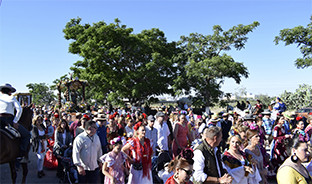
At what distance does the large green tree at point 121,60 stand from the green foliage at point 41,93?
120 feet

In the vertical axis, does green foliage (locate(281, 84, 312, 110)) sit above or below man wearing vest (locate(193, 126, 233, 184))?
above

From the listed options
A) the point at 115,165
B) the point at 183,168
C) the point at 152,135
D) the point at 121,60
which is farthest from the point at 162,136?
the point at 121,60

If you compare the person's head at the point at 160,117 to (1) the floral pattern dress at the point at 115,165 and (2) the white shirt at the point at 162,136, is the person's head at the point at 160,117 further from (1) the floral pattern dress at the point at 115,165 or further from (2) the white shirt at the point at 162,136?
(1) the floral pattern dress at the point at 115,165

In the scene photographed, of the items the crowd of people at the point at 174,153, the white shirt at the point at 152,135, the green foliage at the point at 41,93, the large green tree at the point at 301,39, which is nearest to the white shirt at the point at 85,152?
the crowd of people at the point at 174,153

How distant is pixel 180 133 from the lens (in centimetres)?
742

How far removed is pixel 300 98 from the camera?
2830 cm

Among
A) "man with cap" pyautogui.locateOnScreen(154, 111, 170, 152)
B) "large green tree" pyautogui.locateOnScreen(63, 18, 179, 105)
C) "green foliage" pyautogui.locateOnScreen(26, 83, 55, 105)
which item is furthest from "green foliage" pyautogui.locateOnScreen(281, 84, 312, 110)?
"green foliage" pyautogui.locateOnScreen(26, 83, 55, 105)

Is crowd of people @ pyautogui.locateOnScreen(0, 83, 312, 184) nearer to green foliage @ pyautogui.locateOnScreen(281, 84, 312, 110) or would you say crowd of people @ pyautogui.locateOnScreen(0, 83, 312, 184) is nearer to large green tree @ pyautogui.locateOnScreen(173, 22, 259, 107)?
large green tree @ pyautogui.locateOnScreen(173, 22, 259, 107)

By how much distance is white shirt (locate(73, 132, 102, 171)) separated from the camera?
4.59m

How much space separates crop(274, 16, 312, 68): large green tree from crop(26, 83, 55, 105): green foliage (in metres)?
55.8

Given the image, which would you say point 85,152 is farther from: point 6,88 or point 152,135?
point 6,88

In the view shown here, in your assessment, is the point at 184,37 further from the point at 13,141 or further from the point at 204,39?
the point at 13,141

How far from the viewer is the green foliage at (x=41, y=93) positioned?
63.0m

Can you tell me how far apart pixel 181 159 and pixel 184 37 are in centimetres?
2626
